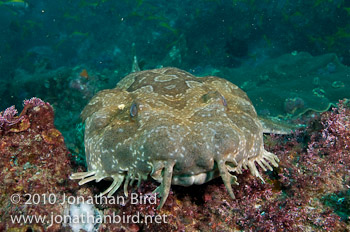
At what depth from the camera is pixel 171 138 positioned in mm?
3018

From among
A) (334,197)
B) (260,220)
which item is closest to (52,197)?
(260,220)

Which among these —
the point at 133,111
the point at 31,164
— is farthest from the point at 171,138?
the point at 31,164

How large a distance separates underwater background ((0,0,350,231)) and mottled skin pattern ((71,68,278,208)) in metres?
0.47

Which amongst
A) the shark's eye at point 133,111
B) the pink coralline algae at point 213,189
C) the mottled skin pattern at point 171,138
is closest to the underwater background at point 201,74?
the pink coralline algae at point 213,189

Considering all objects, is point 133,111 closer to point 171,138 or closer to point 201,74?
point 171,138

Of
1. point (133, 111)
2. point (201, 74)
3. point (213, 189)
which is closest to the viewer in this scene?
point (213, 189)

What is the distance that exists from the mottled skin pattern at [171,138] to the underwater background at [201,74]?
473 millimetres

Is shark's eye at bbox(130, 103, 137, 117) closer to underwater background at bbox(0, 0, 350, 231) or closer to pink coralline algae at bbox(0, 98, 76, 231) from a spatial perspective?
underwater background at bbox(0, 0, 350, 231)

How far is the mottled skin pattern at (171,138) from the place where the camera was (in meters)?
2.93

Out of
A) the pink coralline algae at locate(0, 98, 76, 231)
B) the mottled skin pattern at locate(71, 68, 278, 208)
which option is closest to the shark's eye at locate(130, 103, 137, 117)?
the mottled skin pattern at locate(71, 68, 278, 208)

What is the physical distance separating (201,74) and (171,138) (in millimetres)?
14962

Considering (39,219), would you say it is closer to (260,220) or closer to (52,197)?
(52,197)

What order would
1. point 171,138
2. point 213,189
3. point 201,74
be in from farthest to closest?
1. point 201,74
2. point 213,189
3. point 171,138

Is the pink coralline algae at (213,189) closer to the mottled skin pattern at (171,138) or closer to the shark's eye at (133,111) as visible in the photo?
the mottled skin pattern at (171,138)
